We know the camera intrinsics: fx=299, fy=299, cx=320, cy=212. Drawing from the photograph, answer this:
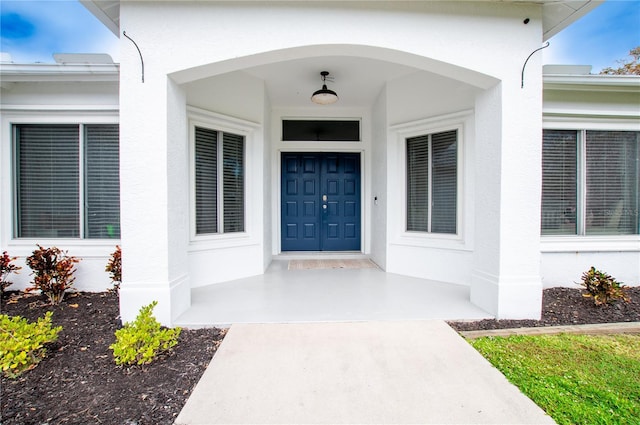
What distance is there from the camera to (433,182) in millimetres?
4871

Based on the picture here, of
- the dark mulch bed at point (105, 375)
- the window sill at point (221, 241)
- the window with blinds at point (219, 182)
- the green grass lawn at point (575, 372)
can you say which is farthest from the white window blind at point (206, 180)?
the green grass lawn at point (575, 372)

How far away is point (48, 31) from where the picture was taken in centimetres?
822

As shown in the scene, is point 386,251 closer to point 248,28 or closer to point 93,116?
point 248,28

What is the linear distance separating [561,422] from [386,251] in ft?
11.3

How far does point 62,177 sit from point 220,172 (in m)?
2.17

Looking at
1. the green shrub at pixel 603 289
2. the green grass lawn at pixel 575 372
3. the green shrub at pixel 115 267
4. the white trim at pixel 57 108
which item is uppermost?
the white trim at pixel 57 108

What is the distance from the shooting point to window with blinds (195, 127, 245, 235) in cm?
443

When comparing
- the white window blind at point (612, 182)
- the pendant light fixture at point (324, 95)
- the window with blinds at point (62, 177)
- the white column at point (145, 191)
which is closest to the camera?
the white column at point (145, 191)

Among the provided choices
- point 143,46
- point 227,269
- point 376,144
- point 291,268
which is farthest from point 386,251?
point 143,46

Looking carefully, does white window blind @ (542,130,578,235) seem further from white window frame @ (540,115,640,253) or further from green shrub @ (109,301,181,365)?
green shrub @ (109,301,181,365)

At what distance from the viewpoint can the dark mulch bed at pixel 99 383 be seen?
1897mm

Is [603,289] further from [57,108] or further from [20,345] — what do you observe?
[57,108]

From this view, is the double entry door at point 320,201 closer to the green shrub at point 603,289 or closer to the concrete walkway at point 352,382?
the concrete walkway at point 352,382

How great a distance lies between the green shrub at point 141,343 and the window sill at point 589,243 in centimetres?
500
